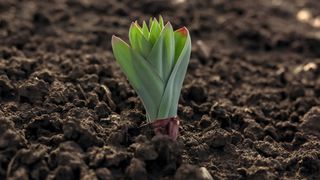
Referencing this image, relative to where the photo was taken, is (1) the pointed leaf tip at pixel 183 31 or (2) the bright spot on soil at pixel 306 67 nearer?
(1) the pointed leaf tip at pixel 183 31

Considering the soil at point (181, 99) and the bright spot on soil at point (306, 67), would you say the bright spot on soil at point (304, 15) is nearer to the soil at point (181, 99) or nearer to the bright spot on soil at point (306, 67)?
the soil at point (181, 99)

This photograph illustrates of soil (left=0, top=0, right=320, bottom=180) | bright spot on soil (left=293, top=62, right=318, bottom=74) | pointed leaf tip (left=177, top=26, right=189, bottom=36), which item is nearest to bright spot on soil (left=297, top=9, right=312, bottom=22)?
soil (left=0, top=0, right=320, bottom=180)

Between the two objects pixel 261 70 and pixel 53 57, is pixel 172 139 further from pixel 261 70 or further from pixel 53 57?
pixel 261 70

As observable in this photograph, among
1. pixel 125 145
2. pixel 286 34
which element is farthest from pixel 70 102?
pixel 286 34

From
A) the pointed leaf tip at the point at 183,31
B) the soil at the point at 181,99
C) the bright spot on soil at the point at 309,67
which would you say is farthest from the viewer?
the bright spot on soil at the point at 309,67


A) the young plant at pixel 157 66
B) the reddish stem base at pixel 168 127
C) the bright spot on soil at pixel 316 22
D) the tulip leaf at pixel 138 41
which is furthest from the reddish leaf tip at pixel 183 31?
the bright spot on soil at pixel 316 22

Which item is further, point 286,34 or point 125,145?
point 286,34
